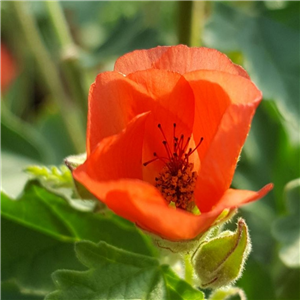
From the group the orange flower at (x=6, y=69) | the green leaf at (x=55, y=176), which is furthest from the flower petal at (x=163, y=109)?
the orange flower at (x=6, y=69)

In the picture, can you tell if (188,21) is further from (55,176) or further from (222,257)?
(222,257)

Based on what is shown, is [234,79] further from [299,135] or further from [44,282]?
[299,135]

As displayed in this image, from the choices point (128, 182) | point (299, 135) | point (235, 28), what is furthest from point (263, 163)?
point (128, 182)

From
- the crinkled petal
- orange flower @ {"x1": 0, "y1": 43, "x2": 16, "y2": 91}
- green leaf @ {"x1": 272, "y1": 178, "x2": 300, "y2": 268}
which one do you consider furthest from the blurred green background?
orange flower @ {"x1": 0, "y1": 43, "x2": 16, "y2": 91}

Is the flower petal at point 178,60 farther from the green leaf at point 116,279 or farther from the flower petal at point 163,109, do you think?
the green leaf at point 116,279

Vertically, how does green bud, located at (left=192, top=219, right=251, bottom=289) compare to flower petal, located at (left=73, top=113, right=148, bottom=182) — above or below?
below

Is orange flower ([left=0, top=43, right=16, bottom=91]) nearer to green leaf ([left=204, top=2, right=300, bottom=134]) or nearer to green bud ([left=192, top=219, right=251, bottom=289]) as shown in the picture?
green leaf ([left=204, top=2, right=300, bottom=134])

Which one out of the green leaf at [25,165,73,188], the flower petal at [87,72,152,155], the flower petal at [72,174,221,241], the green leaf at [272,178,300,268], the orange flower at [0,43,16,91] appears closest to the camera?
the flower petal at [72,174,221,241]
